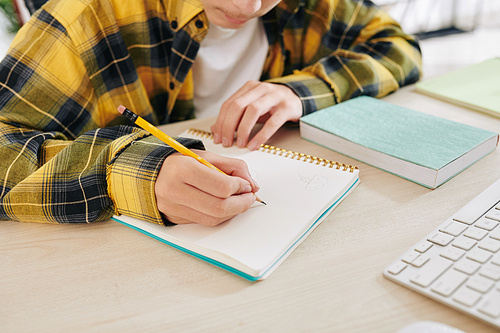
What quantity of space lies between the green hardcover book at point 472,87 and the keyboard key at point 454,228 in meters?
0.44

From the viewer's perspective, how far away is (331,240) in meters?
0.46

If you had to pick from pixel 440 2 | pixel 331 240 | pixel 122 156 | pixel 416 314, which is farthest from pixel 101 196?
pixel 440 2

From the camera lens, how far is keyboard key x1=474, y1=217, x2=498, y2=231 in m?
0.42

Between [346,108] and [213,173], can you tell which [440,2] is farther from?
[213,173]

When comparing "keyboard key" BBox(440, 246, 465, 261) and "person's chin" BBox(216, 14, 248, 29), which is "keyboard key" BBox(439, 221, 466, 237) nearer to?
"keyboard key" BBox(440, 246, 465, 261)

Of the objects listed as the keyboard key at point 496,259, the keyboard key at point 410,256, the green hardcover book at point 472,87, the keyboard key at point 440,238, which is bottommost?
the keyboard key at point 410,256

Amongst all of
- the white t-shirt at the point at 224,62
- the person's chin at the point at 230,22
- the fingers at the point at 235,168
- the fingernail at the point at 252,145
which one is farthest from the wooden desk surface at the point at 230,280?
the white t-shirt at the point at 224,62

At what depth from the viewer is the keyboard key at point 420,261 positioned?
Answer: 1.29 feet

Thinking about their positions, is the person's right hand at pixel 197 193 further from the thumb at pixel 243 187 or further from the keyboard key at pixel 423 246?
the keyboard key at pixel 423 246

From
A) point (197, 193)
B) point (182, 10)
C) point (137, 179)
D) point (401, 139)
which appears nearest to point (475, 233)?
point (401, 139)

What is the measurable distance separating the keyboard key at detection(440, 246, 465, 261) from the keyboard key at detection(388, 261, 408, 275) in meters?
0.05

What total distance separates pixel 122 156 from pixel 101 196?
7 cm

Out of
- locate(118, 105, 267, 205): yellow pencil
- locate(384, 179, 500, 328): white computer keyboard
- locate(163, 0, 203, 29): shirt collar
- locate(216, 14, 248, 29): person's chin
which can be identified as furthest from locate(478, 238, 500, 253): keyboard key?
locate(163, 0, 203, 29): shirt collar

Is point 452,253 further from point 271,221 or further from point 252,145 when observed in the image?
point 252,145
